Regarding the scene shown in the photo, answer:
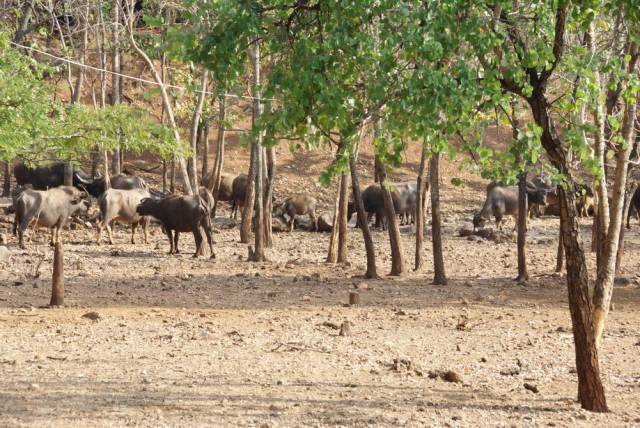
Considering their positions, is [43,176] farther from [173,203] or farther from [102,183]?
[173,203]

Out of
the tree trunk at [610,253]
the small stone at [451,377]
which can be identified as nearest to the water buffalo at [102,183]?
the tree trunk at [610,253]

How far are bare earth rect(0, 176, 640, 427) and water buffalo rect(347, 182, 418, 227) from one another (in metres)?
8.68

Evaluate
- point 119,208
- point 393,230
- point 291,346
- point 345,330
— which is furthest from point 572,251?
point 119,208

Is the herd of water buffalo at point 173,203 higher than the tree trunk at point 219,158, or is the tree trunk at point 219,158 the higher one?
the tree trunk at point 219,158

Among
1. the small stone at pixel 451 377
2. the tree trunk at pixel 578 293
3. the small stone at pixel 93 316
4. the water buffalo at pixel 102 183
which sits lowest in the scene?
the small stone at pixel 451 377

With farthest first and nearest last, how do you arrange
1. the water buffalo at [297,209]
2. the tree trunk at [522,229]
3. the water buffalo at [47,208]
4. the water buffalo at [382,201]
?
the water buffalo at [382,201] < the water buffalo at [297,209] < the water buffalo at [47,208] < the tree trunk at [522,229]

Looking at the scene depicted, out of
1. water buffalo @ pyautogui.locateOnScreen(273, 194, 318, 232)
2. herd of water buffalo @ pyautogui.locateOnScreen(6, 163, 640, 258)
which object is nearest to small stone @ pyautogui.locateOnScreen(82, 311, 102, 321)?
herd of water buffalo @ pyautogui.locateOnScreen(6, 163, 640, 258)

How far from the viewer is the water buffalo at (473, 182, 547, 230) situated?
3019 cm

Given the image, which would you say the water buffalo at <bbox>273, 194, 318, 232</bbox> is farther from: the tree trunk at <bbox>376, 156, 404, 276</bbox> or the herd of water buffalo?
the tree trunk at <bbox>376, 156, 404, 276</bbox>

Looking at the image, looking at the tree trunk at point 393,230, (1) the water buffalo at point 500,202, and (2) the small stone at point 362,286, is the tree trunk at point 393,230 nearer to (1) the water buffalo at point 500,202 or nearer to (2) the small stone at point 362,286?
(2) the small stone at point 362,286

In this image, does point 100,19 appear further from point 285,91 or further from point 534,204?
point 285,91

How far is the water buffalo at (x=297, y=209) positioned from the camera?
29683 millimetres

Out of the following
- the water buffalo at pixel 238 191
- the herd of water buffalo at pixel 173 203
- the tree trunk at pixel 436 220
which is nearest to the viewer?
the tree trunk at pixel 436 220

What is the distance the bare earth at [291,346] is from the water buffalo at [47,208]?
1.87 metres
